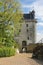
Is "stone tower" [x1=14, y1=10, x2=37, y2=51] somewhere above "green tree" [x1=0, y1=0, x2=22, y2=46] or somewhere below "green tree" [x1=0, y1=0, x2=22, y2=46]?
below

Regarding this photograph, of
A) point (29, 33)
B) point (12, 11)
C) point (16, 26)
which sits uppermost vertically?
point (12, 11)

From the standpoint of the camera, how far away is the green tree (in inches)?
1511

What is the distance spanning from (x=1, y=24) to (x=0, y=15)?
148cm

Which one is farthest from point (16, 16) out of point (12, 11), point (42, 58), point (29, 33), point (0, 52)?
point (29, 33)

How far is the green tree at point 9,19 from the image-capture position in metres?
38.4

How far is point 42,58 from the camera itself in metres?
29.0

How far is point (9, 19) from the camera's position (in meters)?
40.4

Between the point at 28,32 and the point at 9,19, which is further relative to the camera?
the point at 28,32

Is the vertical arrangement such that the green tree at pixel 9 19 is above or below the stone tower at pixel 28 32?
above

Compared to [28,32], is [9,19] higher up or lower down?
higher up

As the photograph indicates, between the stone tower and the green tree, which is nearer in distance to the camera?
the green tree

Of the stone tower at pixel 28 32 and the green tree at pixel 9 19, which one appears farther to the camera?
the stone tower at pixel 28 32

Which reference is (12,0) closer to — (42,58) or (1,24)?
(1,24)

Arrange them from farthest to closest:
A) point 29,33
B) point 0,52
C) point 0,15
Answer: point 29,33 → point 0,15 → point 0,52
